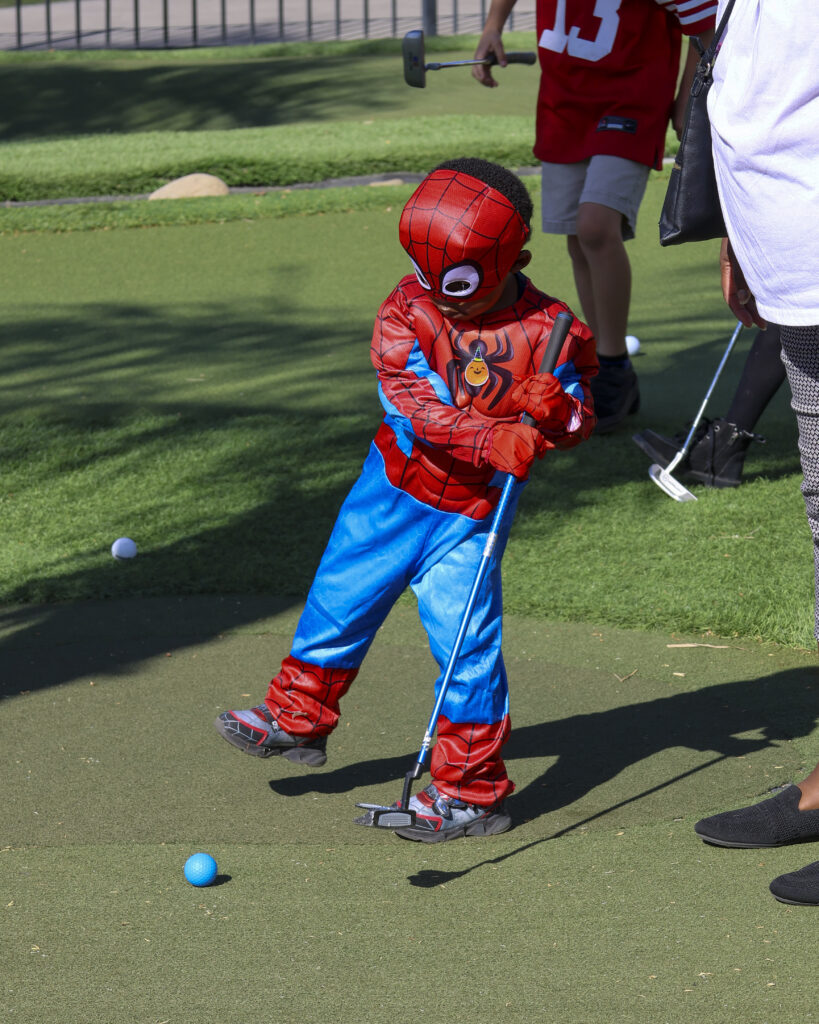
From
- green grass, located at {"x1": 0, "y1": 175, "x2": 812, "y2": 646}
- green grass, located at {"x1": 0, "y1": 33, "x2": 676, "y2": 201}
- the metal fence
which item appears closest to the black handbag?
green grass, located at {"x1": 0, "y1": 175, "x2": 812, "y2": 646}

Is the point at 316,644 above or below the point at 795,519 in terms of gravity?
above

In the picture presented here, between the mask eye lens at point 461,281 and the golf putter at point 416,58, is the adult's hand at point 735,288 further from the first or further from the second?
the golf putter at point 416,58

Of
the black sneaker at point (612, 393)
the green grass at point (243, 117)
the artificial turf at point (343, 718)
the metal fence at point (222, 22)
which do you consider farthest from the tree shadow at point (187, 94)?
the black sneaker at point (612, 393)

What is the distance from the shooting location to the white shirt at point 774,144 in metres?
2.26

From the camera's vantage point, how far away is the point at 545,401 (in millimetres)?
2654

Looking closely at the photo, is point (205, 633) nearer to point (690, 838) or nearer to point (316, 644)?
point (316, 644)

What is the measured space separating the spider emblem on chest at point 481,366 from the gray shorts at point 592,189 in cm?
264

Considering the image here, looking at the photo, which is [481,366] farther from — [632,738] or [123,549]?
[123,549]

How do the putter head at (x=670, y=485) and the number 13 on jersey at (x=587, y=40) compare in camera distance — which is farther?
the number 13 on jersey at (x=587, y=40)

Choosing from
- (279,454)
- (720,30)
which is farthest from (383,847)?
(279,454)

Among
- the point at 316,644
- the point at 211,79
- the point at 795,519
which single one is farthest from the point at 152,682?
the point at 211,79

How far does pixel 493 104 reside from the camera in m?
Answer: 14.7

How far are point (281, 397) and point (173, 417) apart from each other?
0.53 m

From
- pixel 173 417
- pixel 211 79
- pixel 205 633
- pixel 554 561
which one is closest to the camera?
pixel 205 633
